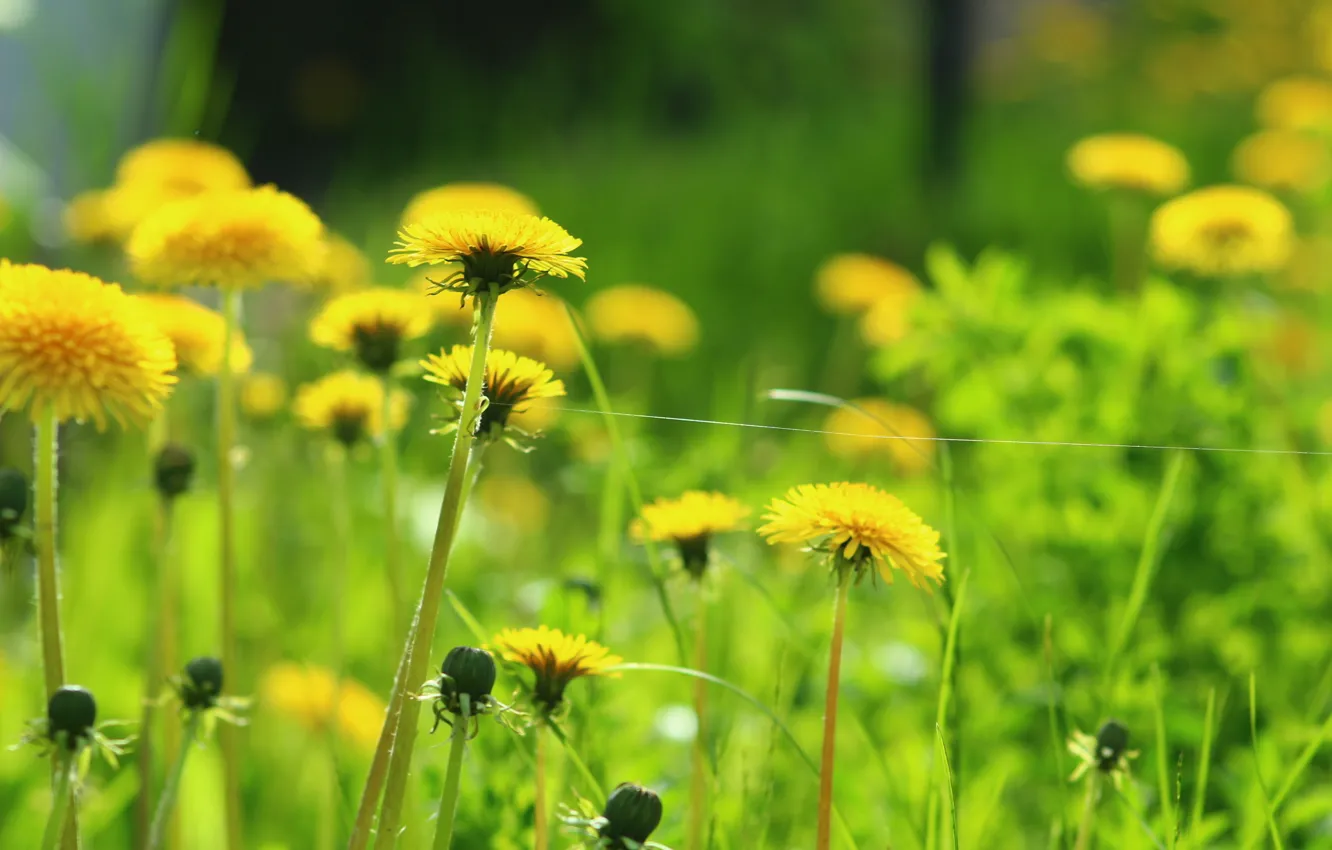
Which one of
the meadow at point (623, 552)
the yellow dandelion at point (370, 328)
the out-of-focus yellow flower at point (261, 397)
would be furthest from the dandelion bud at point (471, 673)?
the out-of-focus yellow flower at point (261, 397)

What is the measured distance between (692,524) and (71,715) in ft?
1.12

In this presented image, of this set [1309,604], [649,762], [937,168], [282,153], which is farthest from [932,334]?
[282,153]

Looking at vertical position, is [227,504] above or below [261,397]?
below

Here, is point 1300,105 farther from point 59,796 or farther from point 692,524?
point 59,796

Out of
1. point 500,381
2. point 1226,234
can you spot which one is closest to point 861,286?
point 1226,234

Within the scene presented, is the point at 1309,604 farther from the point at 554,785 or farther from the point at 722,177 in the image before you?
the point at 722,177

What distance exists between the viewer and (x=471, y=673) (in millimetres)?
564

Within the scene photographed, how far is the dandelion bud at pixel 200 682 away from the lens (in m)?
0.71

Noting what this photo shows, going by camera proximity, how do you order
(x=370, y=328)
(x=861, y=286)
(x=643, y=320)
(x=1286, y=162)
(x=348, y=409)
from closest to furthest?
1. (x=370, y=328)
2. (x=348, y=409)
3. (x=643, y=320)
4. (x=861, y=286)
5. (x=1286, y=162)

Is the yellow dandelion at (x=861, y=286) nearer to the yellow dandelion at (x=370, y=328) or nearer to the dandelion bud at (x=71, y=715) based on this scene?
the yellow dandelion at (x=370, y=328)

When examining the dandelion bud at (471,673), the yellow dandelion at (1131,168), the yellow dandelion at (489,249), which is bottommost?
the dandelion bud at (471,673)

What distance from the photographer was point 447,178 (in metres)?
4.25

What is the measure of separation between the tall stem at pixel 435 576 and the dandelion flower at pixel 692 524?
0.18m

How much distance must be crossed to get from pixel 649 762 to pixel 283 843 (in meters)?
Answer: 0.44
